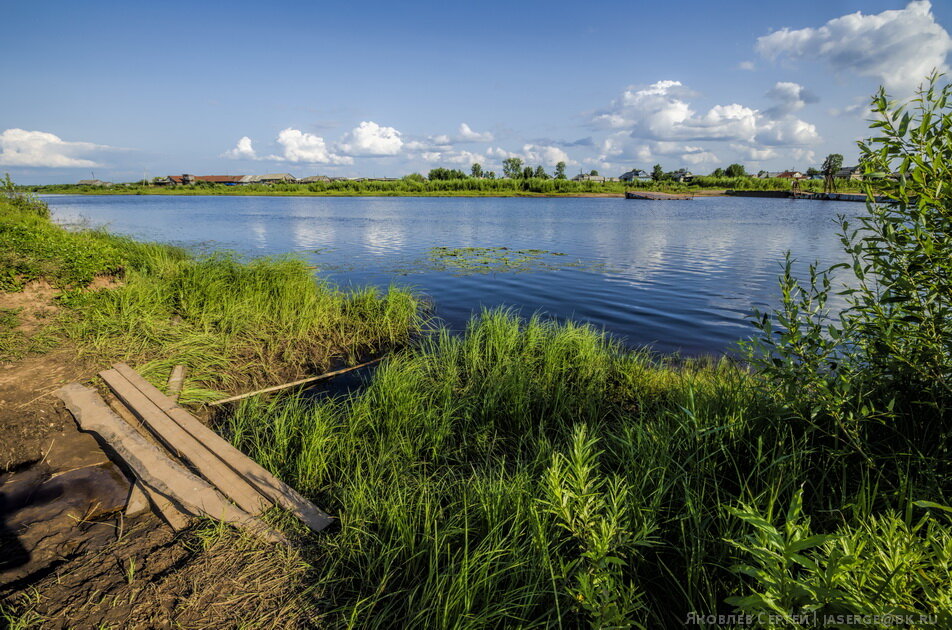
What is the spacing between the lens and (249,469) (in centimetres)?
349

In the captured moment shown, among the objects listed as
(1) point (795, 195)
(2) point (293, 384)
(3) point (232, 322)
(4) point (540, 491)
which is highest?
(1) point (795, 195)

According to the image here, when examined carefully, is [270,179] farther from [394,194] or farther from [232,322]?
[232,322]

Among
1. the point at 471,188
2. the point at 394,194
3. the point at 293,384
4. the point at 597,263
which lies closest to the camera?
the point at 293,384

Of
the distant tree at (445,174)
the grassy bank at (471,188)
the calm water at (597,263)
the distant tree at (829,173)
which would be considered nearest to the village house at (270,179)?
the grassy bank at (471,188)

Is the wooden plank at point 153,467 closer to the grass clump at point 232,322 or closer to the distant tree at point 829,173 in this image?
the grass clump at point 232,322

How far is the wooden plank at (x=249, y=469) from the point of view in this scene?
9.93 ft

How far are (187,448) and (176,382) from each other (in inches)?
80.2

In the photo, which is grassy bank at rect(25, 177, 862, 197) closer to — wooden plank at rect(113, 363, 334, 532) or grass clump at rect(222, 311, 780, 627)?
grass clump at rect(222, 311, 780, 627)

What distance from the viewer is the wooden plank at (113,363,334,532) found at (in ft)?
9.93

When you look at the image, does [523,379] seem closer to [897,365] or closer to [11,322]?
[897,365]

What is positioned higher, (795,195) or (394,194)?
(394,194)

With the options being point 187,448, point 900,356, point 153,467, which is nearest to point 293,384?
point 187,448

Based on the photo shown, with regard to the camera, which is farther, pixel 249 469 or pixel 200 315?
pixel 200 315

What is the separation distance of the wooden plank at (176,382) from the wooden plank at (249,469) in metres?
0.29
